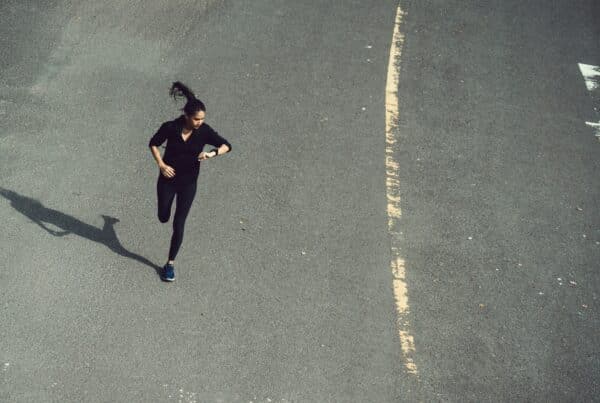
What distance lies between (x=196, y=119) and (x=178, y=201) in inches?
38.1

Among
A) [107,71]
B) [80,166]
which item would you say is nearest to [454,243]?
[80,166]

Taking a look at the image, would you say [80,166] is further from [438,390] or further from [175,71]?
[438,390]

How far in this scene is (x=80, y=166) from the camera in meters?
9.03

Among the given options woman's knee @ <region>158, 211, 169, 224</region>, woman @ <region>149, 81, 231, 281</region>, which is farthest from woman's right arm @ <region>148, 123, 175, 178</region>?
woman's knee @ <region>158, 211, 169, 224</region>

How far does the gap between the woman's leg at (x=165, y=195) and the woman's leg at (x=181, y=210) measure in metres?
0.08

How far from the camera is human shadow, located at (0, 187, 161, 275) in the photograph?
26.7 ft

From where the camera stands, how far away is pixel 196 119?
7.01 m

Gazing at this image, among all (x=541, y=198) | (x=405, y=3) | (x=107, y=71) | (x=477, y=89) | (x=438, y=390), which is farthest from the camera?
(x=405, y=3)

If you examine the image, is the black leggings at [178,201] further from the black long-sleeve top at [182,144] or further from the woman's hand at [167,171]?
the woman's hand at [167,171]

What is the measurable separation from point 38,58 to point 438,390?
7206 mm

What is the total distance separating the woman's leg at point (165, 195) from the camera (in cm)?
752

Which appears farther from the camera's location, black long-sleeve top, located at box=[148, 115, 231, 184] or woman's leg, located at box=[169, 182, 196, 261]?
woman's leg, located at box=[169, 182, 196, 261]

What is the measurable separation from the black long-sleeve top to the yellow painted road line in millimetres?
2420

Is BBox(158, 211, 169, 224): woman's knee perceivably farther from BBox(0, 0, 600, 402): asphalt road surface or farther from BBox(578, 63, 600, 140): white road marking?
BBox(578, 63, 600, 140): white road marking
